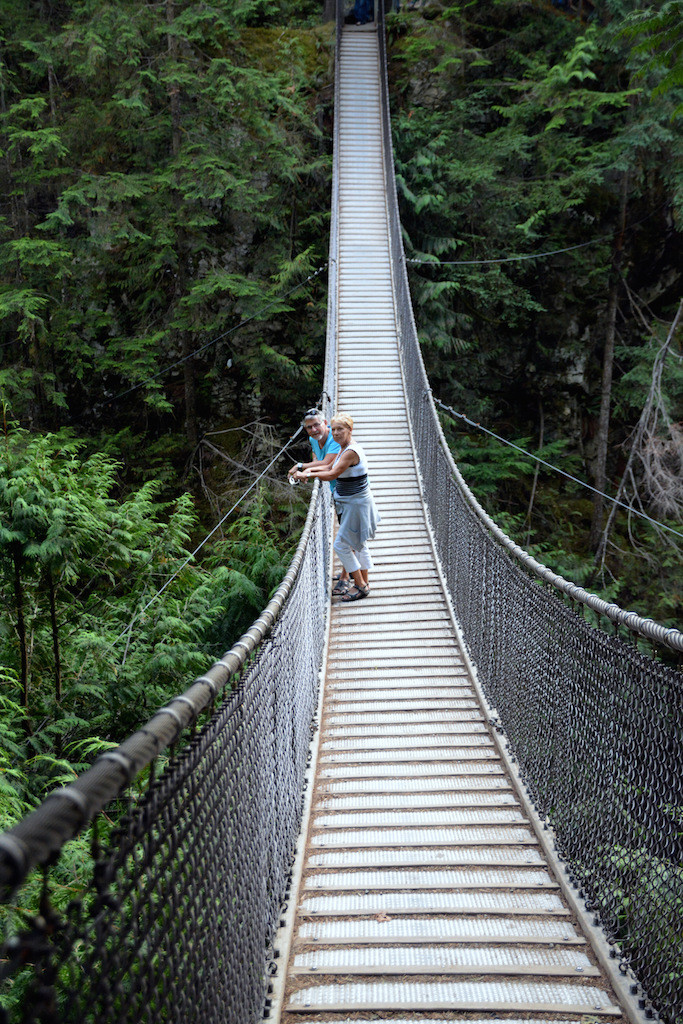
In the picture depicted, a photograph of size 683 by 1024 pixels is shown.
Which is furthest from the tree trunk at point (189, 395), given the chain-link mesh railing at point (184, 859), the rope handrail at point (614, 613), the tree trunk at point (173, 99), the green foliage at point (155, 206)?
the chain-link mesh railing at point (184, 859)

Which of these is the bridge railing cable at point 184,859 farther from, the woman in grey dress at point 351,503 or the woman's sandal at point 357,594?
the woman's sandal at point 357,594

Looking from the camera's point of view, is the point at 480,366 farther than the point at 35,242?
Yes

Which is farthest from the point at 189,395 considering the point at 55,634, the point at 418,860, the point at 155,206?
the point at 418,860

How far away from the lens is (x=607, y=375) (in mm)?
9625

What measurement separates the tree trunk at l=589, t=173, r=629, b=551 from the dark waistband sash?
21.6ft

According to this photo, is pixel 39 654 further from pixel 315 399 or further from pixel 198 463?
pixel 315 399

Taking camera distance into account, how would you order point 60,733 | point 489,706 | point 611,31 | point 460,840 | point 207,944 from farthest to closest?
1. point 611,31
2. point 60,733
3. point 489,706
4. point 460,840
5. point 207,944

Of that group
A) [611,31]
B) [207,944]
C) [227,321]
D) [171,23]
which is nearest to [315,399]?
[227,321]

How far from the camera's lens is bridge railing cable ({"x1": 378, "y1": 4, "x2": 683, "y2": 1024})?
5.63 ft

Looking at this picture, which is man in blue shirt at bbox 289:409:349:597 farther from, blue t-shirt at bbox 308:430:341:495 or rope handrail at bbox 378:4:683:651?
rope handrail at bbox 378:4:683:651

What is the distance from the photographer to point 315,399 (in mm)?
9914

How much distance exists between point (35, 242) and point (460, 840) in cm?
840

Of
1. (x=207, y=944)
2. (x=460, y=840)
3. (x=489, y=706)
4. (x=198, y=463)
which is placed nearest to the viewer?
(x=207, y=944)

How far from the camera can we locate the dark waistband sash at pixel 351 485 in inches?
163
